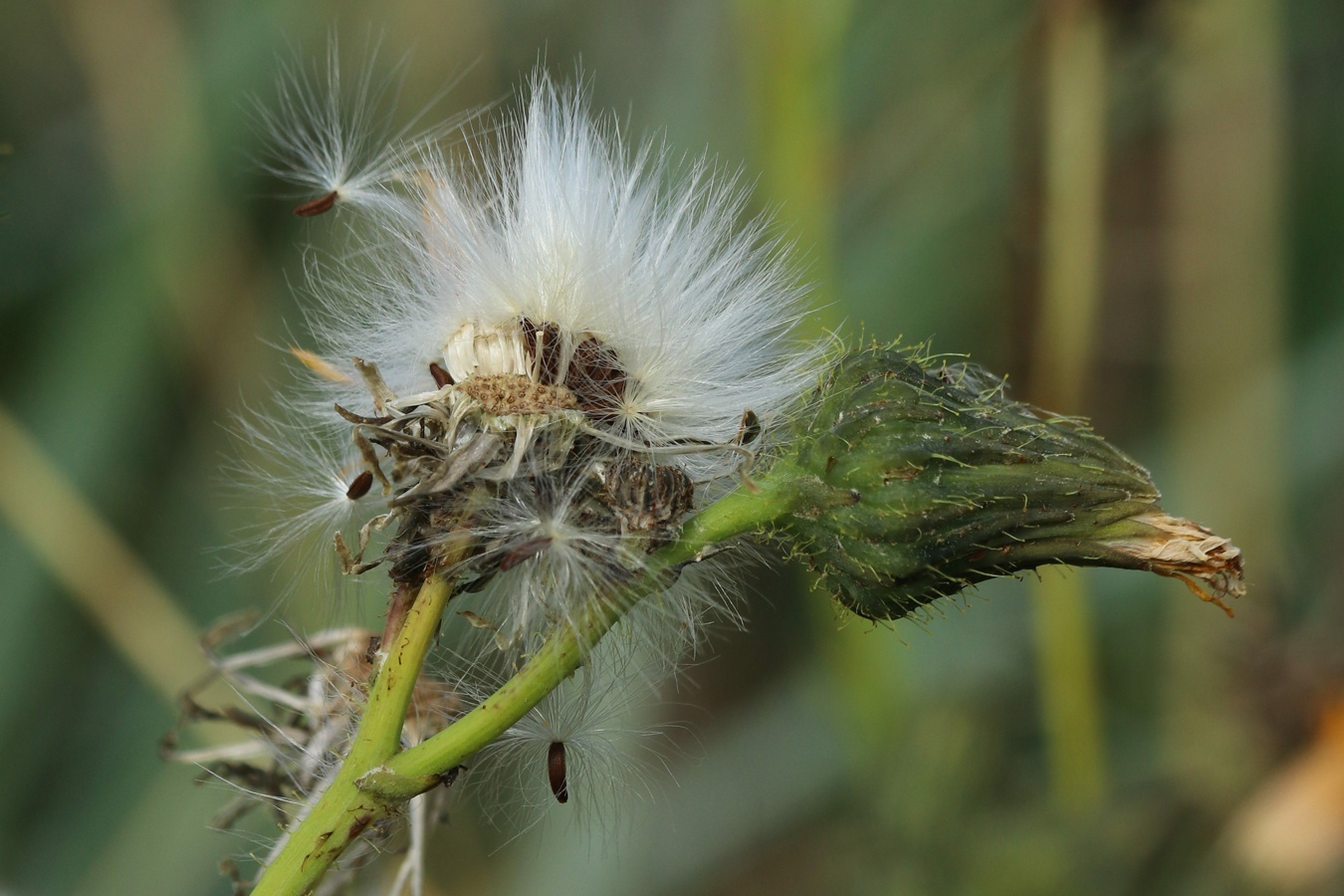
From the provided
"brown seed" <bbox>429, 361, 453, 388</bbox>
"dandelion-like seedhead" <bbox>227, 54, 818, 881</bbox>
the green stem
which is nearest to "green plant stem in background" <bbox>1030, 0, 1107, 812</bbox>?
"dandelion-like seedhead" <bbox>227, 54, 818, 881</bbox>

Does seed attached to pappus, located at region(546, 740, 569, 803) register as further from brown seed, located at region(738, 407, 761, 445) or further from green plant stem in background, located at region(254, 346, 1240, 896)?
brown seed, located at region(738, 407, 761, 445)

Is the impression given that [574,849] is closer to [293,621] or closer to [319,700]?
[293,621]

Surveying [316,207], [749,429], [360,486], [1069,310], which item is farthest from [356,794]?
[1069,310]

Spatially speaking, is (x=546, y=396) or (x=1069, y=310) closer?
(x=546, y=396)

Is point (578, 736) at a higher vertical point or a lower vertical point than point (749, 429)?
lower

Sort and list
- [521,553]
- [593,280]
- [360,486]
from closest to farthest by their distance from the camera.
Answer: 1. [521,553]
2. [360,486]
3. [593,280]

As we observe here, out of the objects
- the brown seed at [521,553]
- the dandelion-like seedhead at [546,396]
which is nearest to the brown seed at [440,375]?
the dandelion-like seedhead at [546,396]

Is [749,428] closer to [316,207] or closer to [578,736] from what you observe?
[578,736]

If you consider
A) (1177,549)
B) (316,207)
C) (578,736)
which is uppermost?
(316,207)
